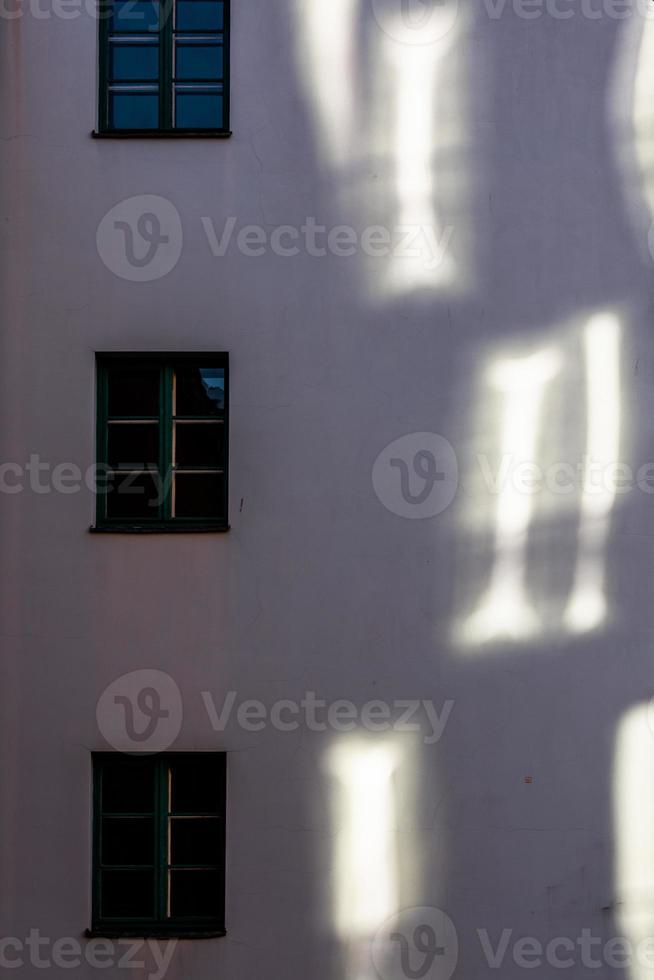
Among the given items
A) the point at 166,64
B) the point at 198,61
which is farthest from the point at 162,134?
the point at 198,61

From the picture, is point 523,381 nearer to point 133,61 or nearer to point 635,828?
point 635,828

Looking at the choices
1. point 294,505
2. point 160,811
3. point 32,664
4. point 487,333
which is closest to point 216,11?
point 487,333

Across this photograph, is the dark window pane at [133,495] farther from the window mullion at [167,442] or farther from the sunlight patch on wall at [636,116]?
the sunlight patch on wall at [636,116]

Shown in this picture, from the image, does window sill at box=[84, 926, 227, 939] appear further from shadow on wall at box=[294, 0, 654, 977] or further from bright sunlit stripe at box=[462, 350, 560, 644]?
bright sunlit stripe at box=[462, 350, 560, 644]

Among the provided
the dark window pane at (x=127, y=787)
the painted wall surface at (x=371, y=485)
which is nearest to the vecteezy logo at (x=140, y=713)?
the painted wall surface at (x=371, y=485)

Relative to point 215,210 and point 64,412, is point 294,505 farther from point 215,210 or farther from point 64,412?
point 215,210

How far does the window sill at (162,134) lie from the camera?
798cm

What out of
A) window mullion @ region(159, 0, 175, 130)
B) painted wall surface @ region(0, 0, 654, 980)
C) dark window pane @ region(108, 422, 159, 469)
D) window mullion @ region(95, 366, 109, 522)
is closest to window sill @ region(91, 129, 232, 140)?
painted wall surface @ region(0, 0, 654, 980)

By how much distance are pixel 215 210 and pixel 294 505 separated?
2.52 meters

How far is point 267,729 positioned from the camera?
765 centimetres

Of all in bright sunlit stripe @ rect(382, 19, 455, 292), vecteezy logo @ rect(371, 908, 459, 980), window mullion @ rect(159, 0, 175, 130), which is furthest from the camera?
window mullion @ rect(159, 0, 175, 130)

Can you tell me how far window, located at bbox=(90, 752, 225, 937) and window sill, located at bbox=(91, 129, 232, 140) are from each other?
16.5 feet

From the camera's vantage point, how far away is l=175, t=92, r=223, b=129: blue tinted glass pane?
823 cm

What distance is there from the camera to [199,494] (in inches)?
315
